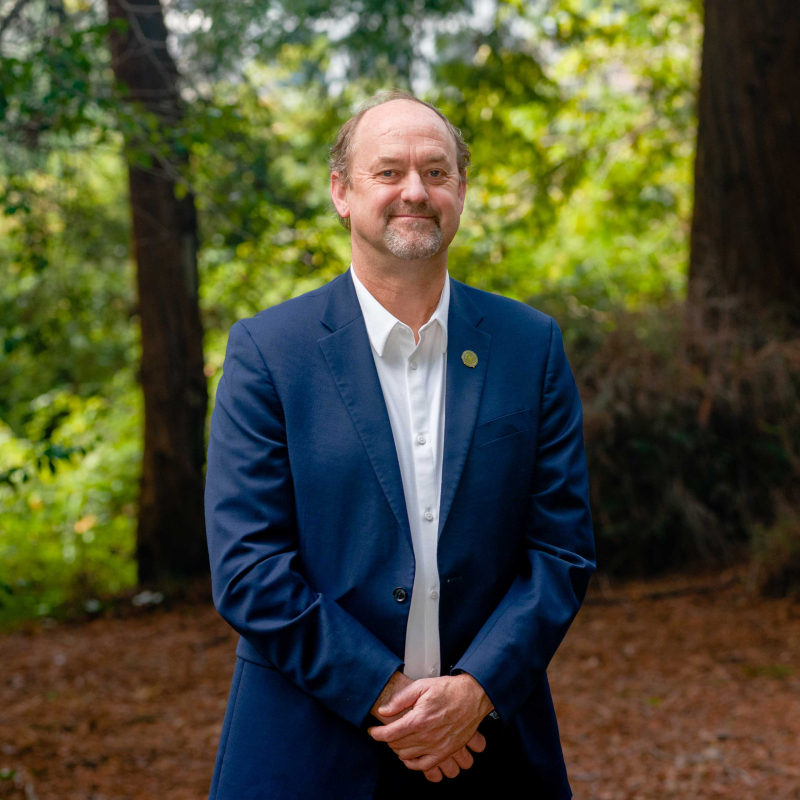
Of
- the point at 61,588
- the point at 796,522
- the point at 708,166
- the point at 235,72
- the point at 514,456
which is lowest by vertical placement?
the point at 61,588

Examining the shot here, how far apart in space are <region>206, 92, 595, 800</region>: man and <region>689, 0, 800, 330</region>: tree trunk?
5.05 metres

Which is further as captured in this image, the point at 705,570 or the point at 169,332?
the point at 169,332

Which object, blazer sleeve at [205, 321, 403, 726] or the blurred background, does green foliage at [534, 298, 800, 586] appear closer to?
the blurred background

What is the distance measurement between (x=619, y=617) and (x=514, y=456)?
408 centimetres

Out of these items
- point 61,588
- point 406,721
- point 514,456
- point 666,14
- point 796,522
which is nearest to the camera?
point 406,721

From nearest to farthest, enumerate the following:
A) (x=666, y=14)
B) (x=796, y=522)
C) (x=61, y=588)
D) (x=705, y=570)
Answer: (x=796, y=522) < (x=705, y=570) < (x=61, y=588) < (x=666, y=14)

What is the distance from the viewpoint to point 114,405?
36.3 feet

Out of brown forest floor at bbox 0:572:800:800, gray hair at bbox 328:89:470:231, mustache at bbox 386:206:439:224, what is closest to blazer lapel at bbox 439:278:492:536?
mustache at bbox 386:206:439:224

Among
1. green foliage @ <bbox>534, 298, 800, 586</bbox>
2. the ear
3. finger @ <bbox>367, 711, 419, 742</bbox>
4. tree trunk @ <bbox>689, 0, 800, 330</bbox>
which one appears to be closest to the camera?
finger @ <bbox>367, 711, 419, 742</bbox>

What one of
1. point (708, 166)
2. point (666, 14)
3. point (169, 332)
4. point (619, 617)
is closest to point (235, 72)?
point (169, 332)

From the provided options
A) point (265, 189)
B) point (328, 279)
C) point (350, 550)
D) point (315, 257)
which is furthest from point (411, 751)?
point (265, 189)

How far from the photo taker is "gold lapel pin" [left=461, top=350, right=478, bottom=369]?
1989 millimetres

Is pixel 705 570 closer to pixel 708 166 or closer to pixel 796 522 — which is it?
pixel 796 522

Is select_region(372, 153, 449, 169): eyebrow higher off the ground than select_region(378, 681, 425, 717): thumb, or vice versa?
select_region(372, 153, 449, 169): eyebrow
